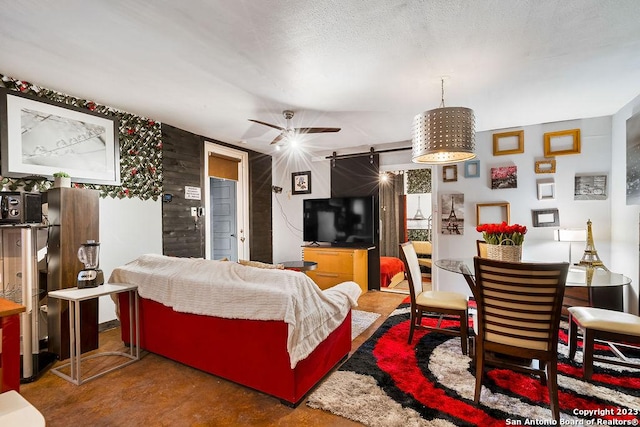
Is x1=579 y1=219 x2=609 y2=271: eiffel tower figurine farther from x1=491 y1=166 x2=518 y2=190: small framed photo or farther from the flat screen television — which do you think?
the flat screen television

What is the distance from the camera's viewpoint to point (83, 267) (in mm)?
2699

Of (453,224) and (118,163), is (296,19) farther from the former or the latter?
(453,224)

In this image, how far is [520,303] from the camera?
177 cm

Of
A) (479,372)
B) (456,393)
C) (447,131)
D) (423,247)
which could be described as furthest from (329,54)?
(423,247)

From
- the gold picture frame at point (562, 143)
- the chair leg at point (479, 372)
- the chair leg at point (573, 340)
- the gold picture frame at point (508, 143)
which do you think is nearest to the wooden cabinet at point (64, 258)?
the chair leg at point (479, 372)

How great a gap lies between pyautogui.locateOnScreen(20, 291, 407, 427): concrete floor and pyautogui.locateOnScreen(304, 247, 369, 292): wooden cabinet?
8.68ft

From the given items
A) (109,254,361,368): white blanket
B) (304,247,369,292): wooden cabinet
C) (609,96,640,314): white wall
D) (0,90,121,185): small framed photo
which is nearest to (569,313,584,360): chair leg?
(609,96,640,314): white wall

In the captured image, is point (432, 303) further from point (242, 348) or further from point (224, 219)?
point (224, 219)

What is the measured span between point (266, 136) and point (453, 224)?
121 inches

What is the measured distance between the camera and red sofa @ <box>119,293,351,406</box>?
193cm

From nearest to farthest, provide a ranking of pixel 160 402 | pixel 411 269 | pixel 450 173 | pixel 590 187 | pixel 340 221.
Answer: pixel 160 402
pixel 411 269
pixel 590 187
pixel 450 173
pixel 340 221

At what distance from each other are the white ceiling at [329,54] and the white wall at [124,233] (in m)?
1.11

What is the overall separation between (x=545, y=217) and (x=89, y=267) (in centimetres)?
507

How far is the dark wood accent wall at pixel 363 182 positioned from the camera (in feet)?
16.3
